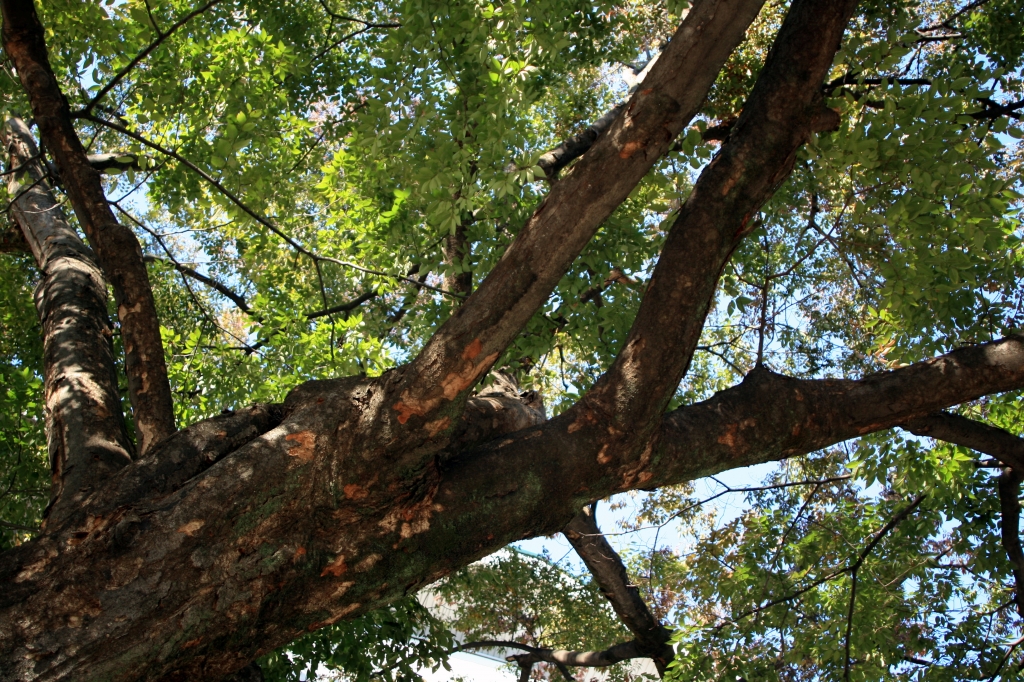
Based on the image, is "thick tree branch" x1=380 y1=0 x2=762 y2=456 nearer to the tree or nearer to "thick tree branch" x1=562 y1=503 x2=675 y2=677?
the tree

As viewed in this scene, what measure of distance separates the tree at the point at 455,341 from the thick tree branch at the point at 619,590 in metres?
0.05

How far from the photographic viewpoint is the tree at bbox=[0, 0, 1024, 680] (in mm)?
2592

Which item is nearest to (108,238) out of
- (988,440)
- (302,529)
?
(302,529)

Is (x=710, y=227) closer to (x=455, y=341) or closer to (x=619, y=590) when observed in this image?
(x=455, y=341)

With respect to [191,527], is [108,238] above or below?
above

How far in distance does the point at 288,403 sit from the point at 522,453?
938 mm

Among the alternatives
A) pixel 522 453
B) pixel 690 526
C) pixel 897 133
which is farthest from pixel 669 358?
pixel 690 526

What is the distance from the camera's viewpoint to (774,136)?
332 centimetres

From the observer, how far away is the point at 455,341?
276 centimetres

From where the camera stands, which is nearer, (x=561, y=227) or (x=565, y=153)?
Answer: (x=561, y=227)

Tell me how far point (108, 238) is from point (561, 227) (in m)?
2.12

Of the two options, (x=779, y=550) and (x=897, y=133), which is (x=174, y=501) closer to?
(x=897, y=133)

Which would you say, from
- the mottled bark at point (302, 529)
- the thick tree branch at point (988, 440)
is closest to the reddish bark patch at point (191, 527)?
the mottled bark at point (302, 529)

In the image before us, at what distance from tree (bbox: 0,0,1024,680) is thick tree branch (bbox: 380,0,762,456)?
0.04 ft
